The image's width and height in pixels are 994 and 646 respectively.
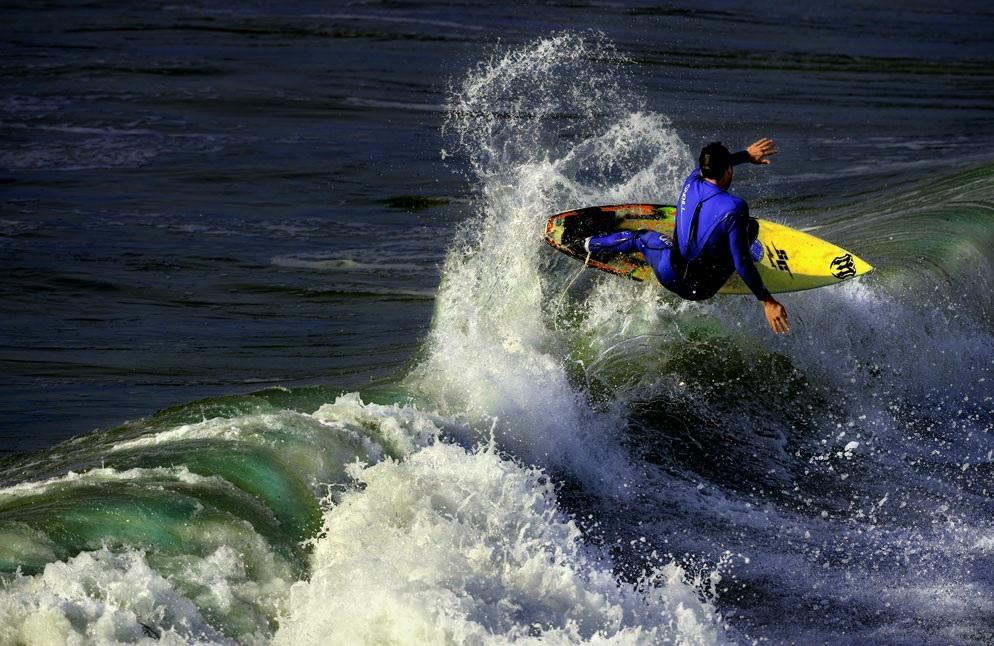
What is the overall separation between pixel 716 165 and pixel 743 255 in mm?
626

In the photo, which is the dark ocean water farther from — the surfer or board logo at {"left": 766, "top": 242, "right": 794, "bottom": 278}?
the surfer

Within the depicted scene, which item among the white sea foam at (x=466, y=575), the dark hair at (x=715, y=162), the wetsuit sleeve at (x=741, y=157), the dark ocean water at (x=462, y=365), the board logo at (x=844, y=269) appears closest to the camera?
the white sea foam at (x=466, y=575)

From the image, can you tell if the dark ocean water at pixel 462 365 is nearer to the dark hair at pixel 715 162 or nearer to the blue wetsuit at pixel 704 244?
the blue wetsuit at pixel 704 244

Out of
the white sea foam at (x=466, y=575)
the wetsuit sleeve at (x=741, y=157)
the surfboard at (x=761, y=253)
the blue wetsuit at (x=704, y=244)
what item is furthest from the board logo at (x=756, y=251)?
the white sea foam at (x=466, y=575)

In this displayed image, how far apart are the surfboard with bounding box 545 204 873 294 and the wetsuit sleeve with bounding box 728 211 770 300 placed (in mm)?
1381

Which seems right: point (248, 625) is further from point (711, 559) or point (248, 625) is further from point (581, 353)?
point (581, 353)

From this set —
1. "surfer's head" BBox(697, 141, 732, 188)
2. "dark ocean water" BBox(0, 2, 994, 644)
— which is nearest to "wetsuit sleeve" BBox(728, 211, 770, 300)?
"surfer's head" BBox(697, 141, 732, 188)

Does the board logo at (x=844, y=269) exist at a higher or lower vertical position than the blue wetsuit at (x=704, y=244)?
lower

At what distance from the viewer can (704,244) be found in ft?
26.7

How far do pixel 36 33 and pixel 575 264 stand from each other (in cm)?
1328

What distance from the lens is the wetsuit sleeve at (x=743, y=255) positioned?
776 centimetres

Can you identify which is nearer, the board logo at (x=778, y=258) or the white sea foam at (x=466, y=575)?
the white sea foam at (x=466, y=575)

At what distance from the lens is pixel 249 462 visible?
670 cm

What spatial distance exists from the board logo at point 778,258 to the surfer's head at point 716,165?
1507 mm
